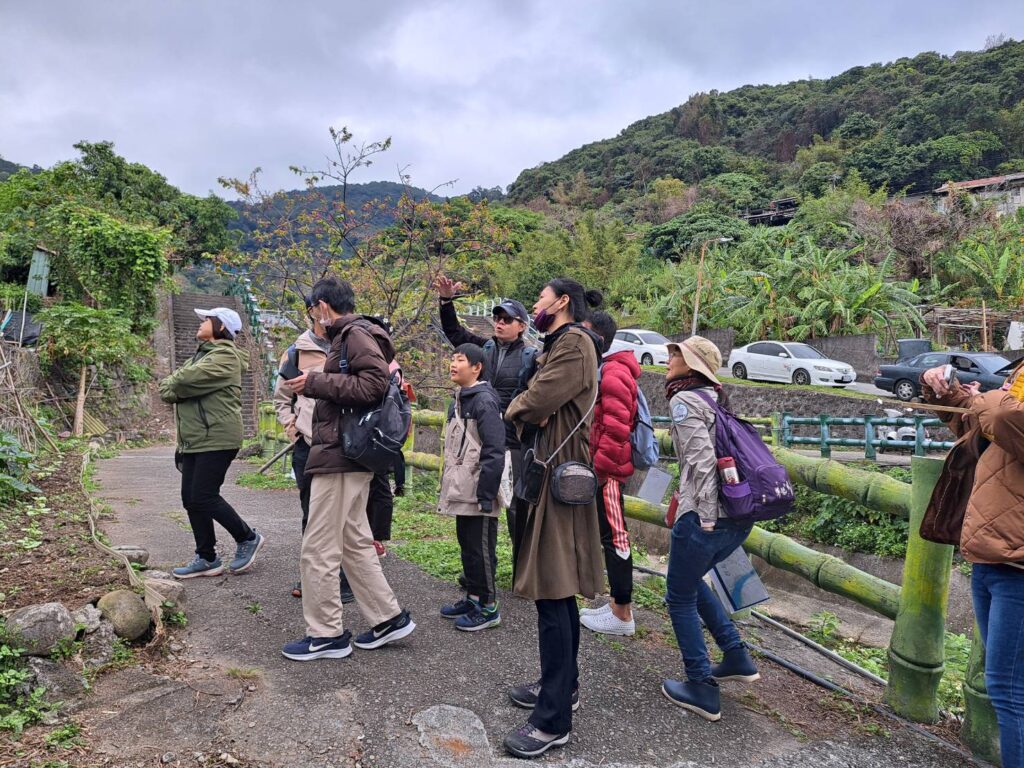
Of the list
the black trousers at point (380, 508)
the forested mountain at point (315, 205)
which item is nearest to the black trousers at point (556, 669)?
the black trousers at point (380, 508)

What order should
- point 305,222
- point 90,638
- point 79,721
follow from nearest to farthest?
point 79,721
point 90,638
point 305,222

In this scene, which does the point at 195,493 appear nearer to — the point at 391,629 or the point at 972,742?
the point at 391,629

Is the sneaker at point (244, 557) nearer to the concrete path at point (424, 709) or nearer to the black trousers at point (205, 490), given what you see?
the black trousers at point (205, 490)

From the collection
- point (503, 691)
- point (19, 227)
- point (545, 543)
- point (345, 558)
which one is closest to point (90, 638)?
point (345, 558)

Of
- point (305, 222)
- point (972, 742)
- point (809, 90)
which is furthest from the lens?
point (809, 90)

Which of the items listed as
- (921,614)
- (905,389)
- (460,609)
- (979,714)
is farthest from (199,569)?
(905,389)

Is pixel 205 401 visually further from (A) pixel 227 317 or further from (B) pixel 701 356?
(B) pixel 701 356

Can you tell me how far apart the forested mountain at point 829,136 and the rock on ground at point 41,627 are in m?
44.2

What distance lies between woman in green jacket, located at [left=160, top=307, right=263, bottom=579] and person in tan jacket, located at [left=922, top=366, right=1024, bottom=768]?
390cm

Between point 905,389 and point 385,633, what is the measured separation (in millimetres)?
15471

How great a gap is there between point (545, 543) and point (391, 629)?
4.07ft

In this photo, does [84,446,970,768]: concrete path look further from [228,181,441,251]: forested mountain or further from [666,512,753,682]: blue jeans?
[228,181,441,251]: forested mountain

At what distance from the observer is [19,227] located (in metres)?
18.5

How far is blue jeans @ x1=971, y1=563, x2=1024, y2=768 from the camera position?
2.29 m
